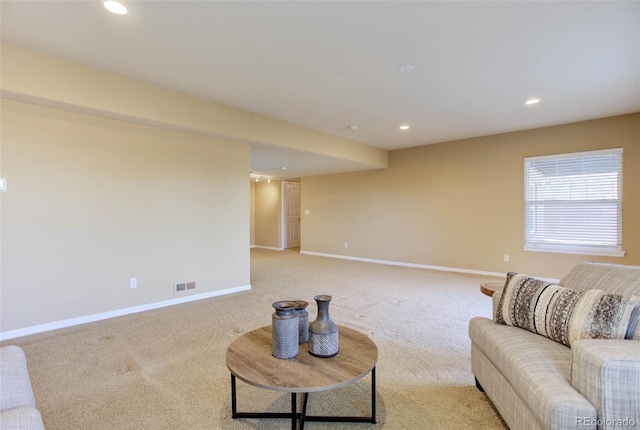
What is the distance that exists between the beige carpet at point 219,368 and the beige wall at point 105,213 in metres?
0.37

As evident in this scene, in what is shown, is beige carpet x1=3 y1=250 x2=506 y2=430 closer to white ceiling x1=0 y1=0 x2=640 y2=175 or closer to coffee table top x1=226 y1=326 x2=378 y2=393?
coffee table top x1=226 y1=326 x2=378 y2=393

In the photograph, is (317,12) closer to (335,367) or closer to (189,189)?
(335,367)

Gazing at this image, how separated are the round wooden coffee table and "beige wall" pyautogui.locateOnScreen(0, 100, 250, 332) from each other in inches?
97.3

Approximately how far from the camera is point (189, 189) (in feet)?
13.4

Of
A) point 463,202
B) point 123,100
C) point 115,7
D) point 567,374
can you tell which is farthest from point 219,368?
point 463,202

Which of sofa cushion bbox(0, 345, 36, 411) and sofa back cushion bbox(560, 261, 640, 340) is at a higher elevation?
sofa back cushion bbox(560, 261, 640, 340)

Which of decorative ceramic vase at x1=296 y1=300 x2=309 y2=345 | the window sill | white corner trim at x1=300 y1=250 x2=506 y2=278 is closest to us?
decorative ceramic vase at x1=296 y1=300 x2=309 y2=345

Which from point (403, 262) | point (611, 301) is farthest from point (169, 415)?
point (403, 262)

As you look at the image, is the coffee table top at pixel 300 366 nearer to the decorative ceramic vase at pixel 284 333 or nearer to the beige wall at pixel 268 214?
the decorative ceramic vase at pixel 284 333

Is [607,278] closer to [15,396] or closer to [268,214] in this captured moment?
[15,396]

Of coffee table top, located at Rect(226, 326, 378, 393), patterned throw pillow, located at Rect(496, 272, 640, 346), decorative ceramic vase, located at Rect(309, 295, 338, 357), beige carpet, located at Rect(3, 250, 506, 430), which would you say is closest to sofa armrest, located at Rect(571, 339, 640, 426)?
patterned throw pillow, located at Rect(496, 272, 640, 346)

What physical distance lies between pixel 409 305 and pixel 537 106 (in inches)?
121

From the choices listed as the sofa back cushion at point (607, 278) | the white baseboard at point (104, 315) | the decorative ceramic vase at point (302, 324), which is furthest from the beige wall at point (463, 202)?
the decorative ceramic vase at point (302, 324)

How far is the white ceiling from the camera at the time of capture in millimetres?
2115
